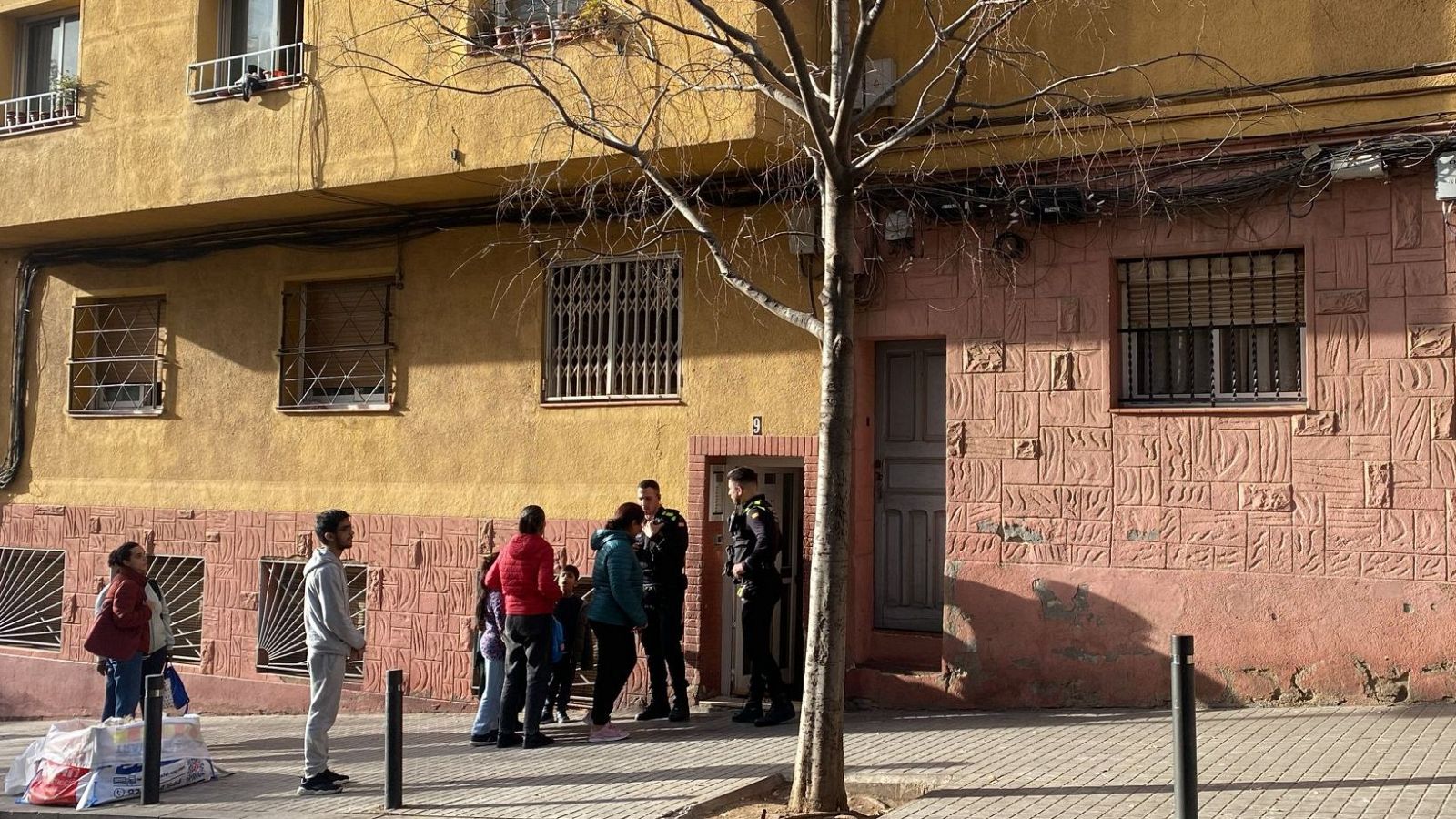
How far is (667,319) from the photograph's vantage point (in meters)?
11.4

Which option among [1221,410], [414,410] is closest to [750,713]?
[1221,410]

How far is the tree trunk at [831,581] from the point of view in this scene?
7012 millimetres

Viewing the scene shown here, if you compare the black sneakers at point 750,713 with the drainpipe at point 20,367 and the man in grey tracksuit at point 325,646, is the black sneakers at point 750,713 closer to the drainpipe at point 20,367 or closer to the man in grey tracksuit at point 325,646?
the man in grey tracksuit at point 325,646

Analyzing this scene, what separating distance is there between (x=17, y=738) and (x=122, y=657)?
405cm

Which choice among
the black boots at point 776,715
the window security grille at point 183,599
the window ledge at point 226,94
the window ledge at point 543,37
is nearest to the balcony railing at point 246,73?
the window ledge at point 226,94

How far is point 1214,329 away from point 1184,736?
Result: 15.4 ft

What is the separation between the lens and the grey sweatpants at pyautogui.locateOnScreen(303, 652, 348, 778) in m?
8.56

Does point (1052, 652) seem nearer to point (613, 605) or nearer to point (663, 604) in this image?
point (663, 604)

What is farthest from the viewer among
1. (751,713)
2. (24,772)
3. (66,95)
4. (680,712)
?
(66,95)

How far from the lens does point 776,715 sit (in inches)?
390

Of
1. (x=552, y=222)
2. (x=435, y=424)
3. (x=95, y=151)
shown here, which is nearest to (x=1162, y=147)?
(x=552, y=222)

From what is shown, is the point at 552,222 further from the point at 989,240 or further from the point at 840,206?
the point at 840,206

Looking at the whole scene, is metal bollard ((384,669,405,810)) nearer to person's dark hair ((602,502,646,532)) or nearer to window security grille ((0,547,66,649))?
person's dark hair ((602,502,646,532))

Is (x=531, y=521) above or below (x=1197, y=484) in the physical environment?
below
